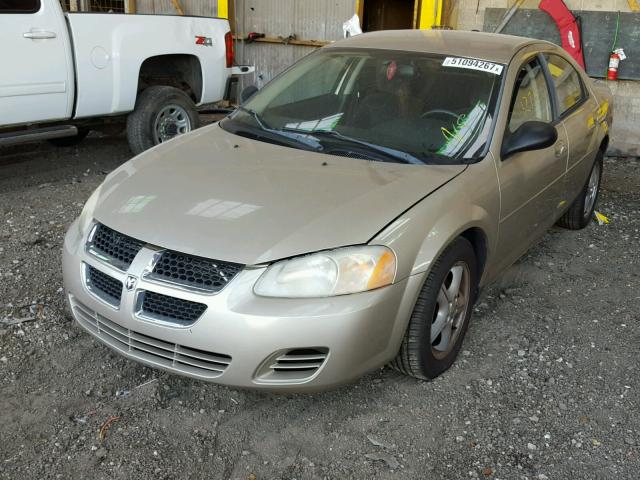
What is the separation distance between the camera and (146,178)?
134 inches

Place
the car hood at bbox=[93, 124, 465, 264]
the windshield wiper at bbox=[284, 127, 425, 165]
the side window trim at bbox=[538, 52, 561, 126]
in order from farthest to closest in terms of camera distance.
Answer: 1. the side window trim at bbox=[538, 52, 561, 126]
2. the windshield wiper at bbox=[284, 127, 425, 165]
3. the car hood at bbox=[93, 124, 465, 264]

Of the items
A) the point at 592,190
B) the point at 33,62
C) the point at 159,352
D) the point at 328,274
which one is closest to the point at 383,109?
the point at 328,274

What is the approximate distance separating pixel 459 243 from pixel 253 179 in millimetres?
1045

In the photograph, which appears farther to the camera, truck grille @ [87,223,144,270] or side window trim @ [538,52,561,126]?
side window trim @ [538,52,561,126]

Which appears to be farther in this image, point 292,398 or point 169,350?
point 292,398

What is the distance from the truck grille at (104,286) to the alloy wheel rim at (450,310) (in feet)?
4.73

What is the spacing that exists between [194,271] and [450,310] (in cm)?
132

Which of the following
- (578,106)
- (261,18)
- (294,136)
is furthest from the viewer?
(261,18)

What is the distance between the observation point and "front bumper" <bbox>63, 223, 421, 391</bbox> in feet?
8.76

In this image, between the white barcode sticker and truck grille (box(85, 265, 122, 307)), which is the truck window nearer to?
truck grille (box(85, 265, 122, 307))

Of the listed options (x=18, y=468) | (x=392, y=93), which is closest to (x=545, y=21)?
(x=392, y=93)

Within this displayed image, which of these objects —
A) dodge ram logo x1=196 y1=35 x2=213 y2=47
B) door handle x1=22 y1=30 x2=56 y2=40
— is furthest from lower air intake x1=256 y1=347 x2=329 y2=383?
dodge ram logo x1=196 y1=35 x2=213 y2=47

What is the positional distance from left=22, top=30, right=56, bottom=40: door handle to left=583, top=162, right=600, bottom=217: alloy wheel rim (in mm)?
4692

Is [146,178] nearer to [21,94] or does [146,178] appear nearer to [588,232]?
[21,94]
